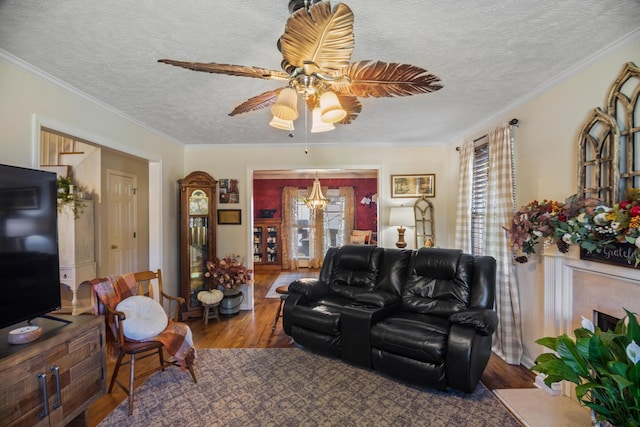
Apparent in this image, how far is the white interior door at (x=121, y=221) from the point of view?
462 centimetres

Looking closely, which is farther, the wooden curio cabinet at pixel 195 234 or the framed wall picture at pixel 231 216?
the framed wall picture at pixel 231 216

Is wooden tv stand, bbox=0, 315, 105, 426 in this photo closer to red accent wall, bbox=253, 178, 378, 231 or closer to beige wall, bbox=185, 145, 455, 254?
beige wall, bbox=185, 145, 455, 254

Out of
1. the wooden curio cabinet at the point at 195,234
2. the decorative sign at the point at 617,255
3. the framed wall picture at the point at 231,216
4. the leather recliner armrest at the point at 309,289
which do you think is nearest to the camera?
the decorative sign at the point at 617,255

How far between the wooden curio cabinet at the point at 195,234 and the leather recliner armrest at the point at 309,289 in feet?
5.13

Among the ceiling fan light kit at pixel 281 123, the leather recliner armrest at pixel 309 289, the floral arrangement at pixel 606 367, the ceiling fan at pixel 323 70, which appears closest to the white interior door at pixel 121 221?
the leather recliner armrest at pixel 309 289

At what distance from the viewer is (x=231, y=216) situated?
4.68 metres

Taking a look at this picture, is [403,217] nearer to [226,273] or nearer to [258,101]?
[226,273]

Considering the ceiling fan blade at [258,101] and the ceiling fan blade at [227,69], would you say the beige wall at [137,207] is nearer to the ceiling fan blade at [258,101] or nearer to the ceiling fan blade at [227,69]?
the ceiling fan blade at [258,101]

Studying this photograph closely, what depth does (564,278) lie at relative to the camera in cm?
233

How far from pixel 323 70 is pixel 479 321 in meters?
2.15

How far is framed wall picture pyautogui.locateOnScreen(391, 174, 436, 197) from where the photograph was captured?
4.59 m

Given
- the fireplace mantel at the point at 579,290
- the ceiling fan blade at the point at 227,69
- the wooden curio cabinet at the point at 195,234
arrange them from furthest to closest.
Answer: the wooden curio cabinet at the point at 195,234
the fireplace mantel at the point at 579,290
the ceiling fan blade at the point at 227,69

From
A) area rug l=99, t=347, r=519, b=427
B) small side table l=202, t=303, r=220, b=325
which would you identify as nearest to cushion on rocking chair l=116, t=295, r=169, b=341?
area rug l=99, t=347, r=519, b=427

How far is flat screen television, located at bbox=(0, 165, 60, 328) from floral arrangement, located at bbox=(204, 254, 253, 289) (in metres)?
2.26
